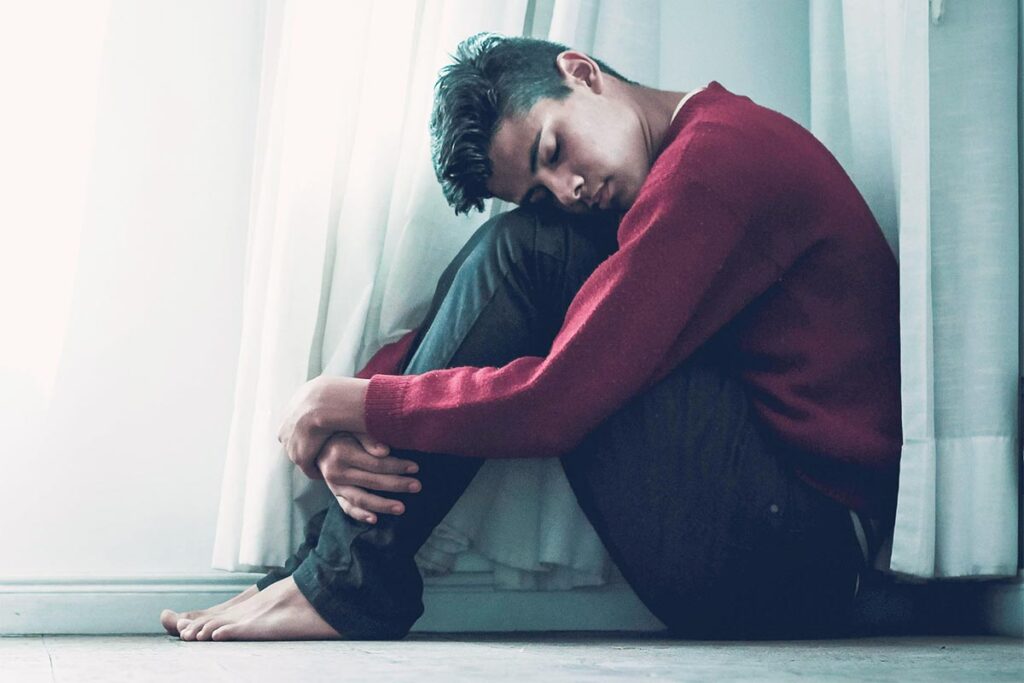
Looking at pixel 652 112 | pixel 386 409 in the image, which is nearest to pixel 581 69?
pixel 652 112

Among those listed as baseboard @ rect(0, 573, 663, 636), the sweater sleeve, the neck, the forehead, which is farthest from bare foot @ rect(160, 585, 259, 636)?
the neck

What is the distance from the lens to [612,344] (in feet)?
3.93

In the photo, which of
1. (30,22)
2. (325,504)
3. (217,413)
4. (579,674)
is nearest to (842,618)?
(579,674)

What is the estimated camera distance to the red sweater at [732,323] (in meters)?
1.20

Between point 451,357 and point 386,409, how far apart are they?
0.10 meters

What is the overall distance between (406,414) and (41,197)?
0.68m

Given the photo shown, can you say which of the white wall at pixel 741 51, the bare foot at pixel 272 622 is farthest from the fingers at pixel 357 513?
the white wall at pixel 741 51

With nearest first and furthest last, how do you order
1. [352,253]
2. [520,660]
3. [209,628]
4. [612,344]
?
[520,660] → [612,344] → [209,628] → [352,253]

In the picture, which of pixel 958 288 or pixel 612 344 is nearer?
pixel 612 344

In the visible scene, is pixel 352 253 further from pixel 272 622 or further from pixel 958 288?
pixel 958 288

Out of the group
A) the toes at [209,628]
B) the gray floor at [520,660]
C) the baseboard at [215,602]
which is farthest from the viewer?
the baseboard at [215,602]

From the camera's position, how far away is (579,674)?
36.4 inches

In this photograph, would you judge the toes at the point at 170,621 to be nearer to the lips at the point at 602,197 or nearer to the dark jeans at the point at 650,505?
the dark jeans at the point at 650,505

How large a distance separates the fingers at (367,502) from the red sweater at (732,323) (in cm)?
7
